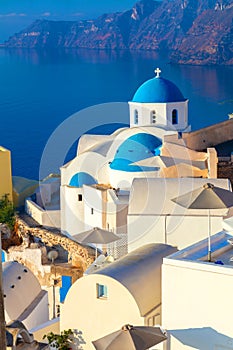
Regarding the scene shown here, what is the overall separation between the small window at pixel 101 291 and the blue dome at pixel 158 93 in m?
6.83

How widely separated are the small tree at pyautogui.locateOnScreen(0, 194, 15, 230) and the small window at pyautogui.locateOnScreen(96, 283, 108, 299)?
6.95m

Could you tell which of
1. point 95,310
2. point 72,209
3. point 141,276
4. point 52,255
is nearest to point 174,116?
point 72,209

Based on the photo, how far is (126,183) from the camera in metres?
10.6

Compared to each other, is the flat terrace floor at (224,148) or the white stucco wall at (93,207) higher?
the flat terrace floor at (224,148)

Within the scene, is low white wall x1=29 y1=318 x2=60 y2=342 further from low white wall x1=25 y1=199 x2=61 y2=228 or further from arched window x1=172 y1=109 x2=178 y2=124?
arched window x1=172 y1=109 x2=178 y2=124

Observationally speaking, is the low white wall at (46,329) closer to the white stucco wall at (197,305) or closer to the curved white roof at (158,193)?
A: the curved white roof at (158,193)

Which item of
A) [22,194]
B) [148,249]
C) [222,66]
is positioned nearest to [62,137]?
[22,194]

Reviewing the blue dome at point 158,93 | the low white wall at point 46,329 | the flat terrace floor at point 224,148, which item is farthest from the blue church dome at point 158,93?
the low white wall at point 46,329

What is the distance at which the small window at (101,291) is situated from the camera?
5.77m

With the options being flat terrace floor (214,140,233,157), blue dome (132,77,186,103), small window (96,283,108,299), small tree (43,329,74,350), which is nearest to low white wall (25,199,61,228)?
blue dome (132,77,186,103)

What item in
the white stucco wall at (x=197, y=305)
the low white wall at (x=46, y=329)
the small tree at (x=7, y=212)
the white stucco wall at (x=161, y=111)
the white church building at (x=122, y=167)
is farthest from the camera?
the small tree at (x=7, y=212)

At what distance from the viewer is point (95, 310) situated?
230 inches

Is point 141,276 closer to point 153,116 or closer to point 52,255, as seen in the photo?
point 52,255

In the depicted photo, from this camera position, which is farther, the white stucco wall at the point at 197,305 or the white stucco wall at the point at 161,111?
the white stucco wall at the point at 161,111
